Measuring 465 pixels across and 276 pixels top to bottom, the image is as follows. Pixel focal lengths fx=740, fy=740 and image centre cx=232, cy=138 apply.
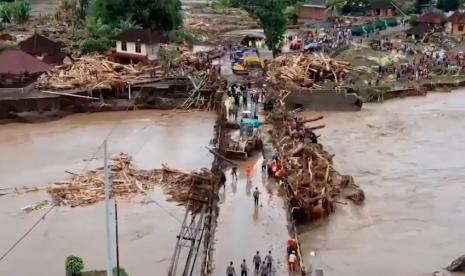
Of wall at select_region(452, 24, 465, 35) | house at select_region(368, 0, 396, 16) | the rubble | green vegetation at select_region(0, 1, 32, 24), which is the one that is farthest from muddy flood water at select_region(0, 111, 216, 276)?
house at select_region(368, 0, 396, 16)

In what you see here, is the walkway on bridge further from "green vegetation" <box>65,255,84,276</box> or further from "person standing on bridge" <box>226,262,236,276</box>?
"green vegetation" <box>65,255,84,276</box>

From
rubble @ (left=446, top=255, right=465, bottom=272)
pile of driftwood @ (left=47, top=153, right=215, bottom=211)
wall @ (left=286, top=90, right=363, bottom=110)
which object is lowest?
rubble @ (left=446, top=255, right=465, bottom=272)

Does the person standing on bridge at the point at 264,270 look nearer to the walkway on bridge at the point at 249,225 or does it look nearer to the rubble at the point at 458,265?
the walkway on bridge at the point at 249,225

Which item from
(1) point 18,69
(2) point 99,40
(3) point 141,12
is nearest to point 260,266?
(1) point 18,69

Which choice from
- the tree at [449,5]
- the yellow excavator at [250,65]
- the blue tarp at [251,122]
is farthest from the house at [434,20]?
the blue tarp at [251,122]

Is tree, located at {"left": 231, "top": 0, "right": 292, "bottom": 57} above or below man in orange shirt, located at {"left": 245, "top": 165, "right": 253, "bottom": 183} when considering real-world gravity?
above

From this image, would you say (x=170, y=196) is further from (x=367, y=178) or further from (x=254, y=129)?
(x=367, y=178)

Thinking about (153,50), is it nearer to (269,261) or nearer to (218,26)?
(218,26)
